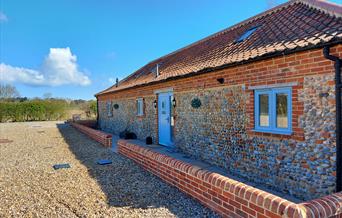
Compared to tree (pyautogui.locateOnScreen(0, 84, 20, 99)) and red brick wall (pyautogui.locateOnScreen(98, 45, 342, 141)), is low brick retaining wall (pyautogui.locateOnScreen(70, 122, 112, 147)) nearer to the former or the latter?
red brick wall (pyautogui.locateOnScreen(98, 45, 342, 141))

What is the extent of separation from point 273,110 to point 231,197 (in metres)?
2.71

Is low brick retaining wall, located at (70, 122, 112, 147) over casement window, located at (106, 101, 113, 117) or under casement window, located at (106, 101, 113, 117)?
under

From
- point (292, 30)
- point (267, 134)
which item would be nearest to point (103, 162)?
point (267, 134)

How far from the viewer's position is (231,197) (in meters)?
3.97

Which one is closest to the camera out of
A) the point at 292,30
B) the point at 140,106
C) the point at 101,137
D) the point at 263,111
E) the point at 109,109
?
the point at 263,111

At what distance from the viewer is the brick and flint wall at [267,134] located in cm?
465

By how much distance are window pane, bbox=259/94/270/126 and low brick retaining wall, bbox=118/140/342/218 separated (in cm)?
224

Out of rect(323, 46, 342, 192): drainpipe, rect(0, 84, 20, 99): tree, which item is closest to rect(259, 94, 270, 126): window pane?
rect(323, 46, 342, 192): drainpipe

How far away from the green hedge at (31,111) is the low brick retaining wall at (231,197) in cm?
3063

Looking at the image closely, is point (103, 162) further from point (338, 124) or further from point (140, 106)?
point (338, 124)

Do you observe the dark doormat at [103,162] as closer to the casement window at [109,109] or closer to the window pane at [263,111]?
the window pane at [263,111]

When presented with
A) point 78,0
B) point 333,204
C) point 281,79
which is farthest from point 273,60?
point 78,0

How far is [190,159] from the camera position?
27.3ft

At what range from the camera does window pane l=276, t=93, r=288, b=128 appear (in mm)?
5516
